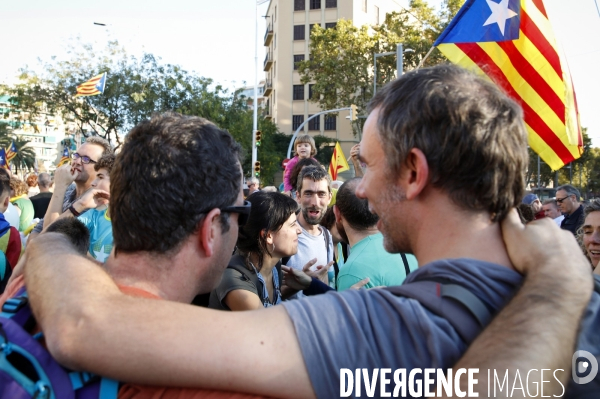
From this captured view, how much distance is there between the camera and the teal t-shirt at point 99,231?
159 inches

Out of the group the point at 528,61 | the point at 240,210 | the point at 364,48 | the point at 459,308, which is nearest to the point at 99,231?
the point at 240,210

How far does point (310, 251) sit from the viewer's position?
16.6 ft

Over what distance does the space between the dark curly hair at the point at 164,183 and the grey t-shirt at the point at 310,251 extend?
3174mm

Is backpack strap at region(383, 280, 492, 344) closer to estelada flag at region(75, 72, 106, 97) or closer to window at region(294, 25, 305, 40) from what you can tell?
estelada flag at region(75, 72, 106, 97)

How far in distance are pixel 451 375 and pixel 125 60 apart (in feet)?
101

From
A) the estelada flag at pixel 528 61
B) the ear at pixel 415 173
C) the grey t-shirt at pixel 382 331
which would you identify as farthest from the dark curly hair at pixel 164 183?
the estelada flag at pixel 528 61

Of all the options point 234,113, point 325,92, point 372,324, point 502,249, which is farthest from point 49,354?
point 325,92

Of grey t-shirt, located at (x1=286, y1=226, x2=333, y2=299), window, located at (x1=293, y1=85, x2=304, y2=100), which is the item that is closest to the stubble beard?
grey t-shirt, located at (x1=286, y1=226, x2=333, y2=299)

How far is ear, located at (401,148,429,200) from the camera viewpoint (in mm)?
1592

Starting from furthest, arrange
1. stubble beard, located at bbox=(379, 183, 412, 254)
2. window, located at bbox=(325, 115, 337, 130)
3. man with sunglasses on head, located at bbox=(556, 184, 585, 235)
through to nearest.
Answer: window, located at bbox=(325, 115, 337, 130), man with sunglasses on head, located at bbox=(556, 184, 585, 235), stubble beard, located at bbox=(379, 183, 412, 254)

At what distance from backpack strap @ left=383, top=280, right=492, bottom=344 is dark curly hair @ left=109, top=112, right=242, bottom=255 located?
2.39 ft

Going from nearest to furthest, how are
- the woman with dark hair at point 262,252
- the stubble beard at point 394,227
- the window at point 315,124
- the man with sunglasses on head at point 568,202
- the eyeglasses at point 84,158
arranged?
the stubble beard at point 394,227
the woman with dark hair at point 262,252
the eyeglasses at point 84,158
the man with sunglasses on head at point 568,202
the window at point 315,124

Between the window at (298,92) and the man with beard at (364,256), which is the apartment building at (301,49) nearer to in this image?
the window at (298,92)

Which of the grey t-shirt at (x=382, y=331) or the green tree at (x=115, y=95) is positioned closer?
the grey t-shirt at (x=382, y=331)
